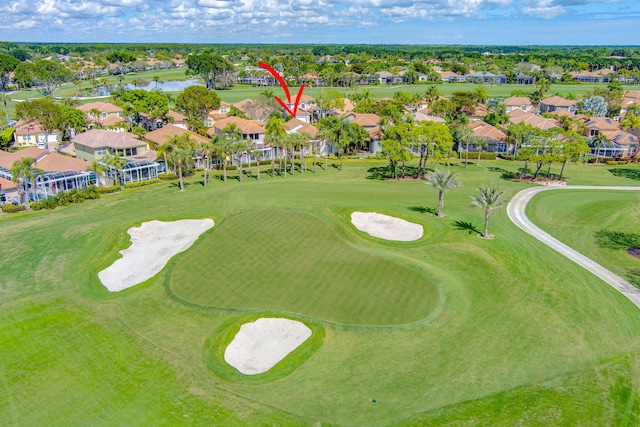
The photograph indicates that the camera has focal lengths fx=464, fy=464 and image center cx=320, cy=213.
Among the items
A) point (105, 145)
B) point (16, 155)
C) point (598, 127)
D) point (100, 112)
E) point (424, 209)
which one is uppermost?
point (100, 112)

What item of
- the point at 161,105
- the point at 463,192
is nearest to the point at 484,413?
the point at 463,192

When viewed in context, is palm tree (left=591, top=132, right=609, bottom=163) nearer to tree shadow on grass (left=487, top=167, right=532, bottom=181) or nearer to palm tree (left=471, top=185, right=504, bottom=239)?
tree shadow on grass (left=487, top=167, right=532, bottom=181)

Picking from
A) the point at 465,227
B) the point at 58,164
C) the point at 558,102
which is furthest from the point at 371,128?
the point at 558,102

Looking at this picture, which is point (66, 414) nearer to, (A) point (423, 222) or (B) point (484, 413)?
(B) point (484, 413)

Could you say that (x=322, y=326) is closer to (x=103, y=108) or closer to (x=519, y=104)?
(x=103, y=108)

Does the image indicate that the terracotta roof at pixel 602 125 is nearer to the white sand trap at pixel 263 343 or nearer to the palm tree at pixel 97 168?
the white sand trap at pixel 263 343

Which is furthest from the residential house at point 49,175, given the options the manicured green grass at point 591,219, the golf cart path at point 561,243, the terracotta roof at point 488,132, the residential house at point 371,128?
the terracotta roof at point 488,132
